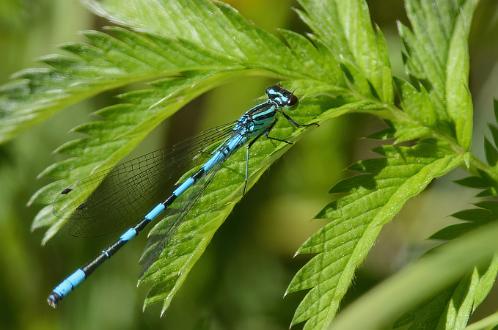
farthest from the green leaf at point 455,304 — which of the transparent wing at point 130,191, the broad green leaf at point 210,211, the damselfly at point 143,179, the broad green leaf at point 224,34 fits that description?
the transparent wing at point 130,191

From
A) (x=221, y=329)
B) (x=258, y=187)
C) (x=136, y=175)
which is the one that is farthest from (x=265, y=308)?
(x=136, y=175)

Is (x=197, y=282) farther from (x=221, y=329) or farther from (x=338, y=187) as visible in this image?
(x=338, y=187)

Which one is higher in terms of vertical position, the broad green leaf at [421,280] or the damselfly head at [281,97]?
the damselfly head at [281,97]

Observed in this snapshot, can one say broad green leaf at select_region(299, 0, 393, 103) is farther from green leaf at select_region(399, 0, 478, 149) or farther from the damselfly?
the damselfly

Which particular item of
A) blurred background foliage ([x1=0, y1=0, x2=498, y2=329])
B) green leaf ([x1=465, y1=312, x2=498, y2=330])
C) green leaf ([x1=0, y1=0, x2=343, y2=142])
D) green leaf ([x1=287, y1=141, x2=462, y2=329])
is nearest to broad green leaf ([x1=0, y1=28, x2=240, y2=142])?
green leaf ([x1=0, y1=0, x2=343, y2=142])

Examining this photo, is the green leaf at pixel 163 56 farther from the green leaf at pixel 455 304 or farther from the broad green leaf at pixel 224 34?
the green leaf at pixel 455 304

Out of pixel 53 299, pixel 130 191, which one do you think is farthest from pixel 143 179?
pixel 53 299
